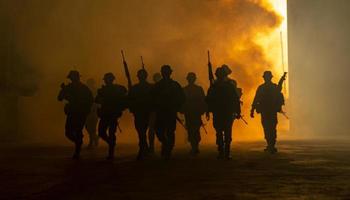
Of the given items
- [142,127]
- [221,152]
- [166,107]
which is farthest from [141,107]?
[221,152]

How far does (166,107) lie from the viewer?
39.0ft

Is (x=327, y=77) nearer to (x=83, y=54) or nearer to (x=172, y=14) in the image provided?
(x=172, y=14)

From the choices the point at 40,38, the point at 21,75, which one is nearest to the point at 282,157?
the point at 21,75

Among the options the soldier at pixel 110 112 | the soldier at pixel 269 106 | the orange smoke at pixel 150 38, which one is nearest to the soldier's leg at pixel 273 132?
the soldier at pixel 269 106

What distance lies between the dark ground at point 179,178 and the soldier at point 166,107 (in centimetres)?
45


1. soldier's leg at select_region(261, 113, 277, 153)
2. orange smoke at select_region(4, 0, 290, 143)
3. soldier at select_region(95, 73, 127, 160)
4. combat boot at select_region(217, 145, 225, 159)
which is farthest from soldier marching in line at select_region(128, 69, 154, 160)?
orange smoke at select_region(4, 0, 290, 143)

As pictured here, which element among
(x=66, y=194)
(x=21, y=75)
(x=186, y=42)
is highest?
(x=186, y=42)

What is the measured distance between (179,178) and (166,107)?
3543 mm

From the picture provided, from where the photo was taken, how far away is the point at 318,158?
12.0 metres

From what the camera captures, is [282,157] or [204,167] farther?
[282,157]

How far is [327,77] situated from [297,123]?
236 cm

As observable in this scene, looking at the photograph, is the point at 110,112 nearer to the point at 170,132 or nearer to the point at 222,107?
the point at 170,132

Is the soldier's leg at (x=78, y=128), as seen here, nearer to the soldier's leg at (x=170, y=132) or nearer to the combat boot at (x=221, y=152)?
the soldier's leg at (x=170, y=132)

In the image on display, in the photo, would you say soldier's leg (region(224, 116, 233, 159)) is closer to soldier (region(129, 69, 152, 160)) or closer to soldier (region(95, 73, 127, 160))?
soldier (region(129, 69, 152, 160))
